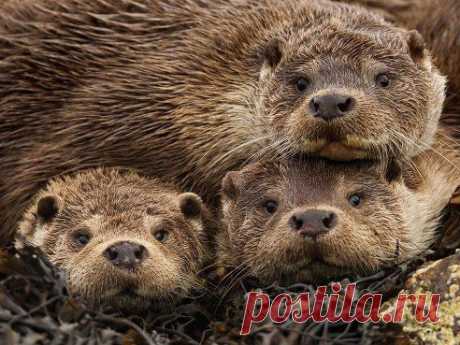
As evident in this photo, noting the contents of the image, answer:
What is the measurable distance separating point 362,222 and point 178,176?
1407 mm

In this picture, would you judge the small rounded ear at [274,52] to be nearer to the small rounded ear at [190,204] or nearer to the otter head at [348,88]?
the otter head at [348,88]

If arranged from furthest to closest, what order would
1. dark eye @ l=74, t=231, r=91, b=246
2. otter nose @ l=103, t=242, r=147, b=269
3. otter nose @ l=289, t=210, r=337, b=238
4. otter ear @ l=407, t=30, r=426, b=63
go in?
otter ear @ l=407, t=30, r=426, b=63
dark eye @ l=74, t=231, r=91, b=246
otter nose @ l=103, t=242, r=147, b=269
otter nose @ l=289, t=210, r=337, b=238

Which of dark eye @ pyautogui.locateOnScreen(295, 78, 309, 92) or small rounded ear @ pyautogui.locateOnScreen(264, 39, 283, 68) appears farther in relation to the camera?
small rounded ear @ pyautogui.locateOnScreen(264, 39, 283, 68)

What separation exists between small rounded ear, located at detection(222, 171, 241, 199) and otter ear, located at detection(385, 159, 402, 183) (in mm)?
835

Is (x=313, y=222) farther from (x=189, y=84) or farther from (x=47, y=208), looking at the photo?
(x=189, y=84)

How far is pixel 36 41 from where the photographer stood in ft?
24.2

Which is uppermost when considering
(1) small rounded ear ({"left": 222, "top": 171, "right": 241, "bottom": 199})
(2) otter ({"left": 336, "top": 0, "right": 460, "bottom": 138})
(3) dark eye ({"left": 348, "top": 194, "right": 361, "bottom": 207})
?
(2) otter ({"left": 336, "top": 0, "right": 460, "bottom": 138})

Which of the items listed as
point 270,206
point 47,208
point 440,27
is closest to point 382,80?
point 270,206

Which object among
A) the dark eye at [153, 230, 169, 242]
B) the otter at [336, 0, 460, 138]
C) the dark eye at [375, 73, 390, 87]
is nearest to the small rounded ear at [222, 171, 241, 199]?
the dark eye at [153, 230, 169, 242]

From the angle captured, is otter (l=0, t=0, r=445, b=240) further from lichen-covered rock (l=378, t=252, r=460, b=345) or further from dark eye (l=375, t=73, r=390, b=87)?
lichen-covered rock (l=378, t=252, r=460, b=345)

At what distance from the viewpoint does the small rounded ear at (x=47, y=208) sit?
6.33m

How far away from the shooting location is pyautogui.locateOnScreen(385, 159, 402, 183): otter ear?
20.3 ft

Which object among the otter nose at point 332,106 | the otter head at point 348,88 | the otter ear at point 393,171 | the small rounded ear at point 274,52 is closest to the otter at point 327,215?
the otter ear at point 393,171

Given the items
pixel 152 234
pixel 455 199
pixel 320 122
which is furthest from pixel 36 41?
pixel 455 199
